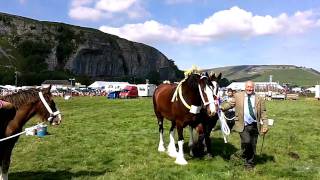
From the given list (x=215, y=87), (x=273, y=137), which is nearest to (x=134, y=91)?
(x=273, y=137)

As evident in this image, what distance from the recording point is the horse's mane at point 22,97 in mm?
10891

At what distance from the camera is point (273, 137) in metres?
20.5

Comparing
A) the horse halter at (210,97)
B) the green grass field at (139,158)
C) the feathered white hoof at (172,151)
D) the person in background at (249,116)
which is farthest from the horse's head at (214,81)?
A: the feathered white hoof at (172,151)

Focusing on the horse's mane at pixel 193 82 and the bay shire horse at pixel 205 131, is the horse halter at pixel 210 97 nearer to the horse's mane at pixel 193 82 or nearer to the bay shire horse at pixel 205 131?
the horse's mane at pixel 193 82

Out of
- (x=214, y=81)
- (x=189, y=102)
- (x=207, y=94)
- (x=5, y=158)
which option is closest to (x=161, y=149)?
(x=189, y=102)

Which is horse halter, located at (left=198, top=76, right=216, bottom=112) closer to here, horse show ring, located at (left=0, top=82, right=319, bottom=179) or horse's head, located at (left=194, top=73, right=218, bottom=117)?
horse's head, located at (left=194, top=73, right=218, bottom=117)

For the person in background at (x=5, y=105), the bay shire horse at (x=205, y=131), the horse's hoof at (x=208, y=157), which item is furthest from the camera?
the horse's hoof at (x=208, y=157)

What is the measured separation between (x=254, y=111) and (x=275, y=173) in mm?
1781

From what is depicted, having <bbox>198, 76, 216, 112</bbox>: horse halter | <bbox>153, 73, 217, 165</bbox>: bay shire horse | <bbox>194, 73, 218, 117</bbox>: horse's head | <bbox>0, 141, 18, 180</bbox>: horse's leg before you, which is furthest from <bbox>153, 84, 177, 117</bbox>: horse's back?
<bbox>0, 141, 18, 180</bbox>: horse's leg

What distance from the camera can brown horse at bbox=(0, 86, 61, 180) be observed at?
34.1 feet

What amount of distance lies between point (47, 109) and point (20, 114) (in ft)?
2.04

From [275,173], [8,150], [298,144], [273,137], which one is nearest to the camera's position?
[8,150]

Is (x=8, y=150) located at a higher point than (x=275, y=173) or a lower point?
higher

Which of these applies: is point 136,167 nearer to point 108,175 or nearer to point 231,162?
point 108,175
